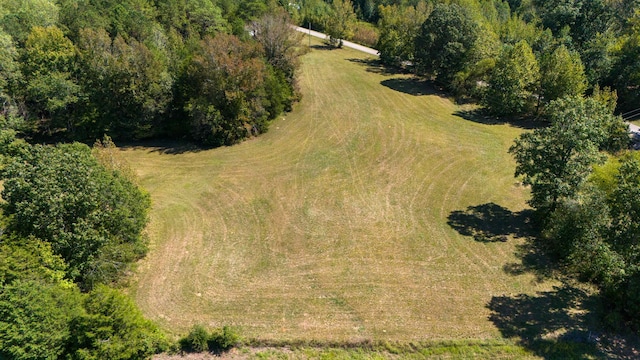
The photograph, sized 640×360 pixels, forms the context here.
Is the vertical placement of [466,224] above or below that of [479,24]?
below

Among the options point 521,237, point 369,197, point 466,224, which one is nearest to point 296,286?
point 369,197

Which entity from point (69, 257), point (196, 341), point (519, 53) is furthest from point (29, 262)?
point (519, 53)

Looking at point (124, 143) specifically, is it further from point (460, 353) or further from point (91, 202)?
point (460, 353)

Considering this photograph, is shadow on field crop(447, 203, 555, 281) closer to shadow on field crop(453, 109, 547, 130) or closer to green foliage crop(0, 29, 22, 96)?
shadow on field crop(453, 109, 547, 130)

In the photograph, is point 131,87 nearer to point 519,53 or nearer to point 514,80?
point 514,80

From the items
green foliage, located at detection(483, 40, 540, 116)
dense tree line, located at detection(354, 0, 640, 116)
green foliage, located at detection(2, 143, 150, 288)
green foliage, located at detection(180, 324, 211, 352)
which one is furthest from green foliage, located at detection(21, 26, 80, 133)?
green foliage, located at detection(483, 40, 540, 116)

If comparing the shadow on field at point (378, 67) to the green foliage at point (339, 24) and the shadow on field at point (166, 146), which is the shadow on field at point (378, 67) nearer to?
the green foliage at point (339, 24)

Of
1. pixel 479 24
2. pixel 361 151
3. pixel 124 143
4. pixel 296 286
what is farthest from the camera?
pixel 479 24
